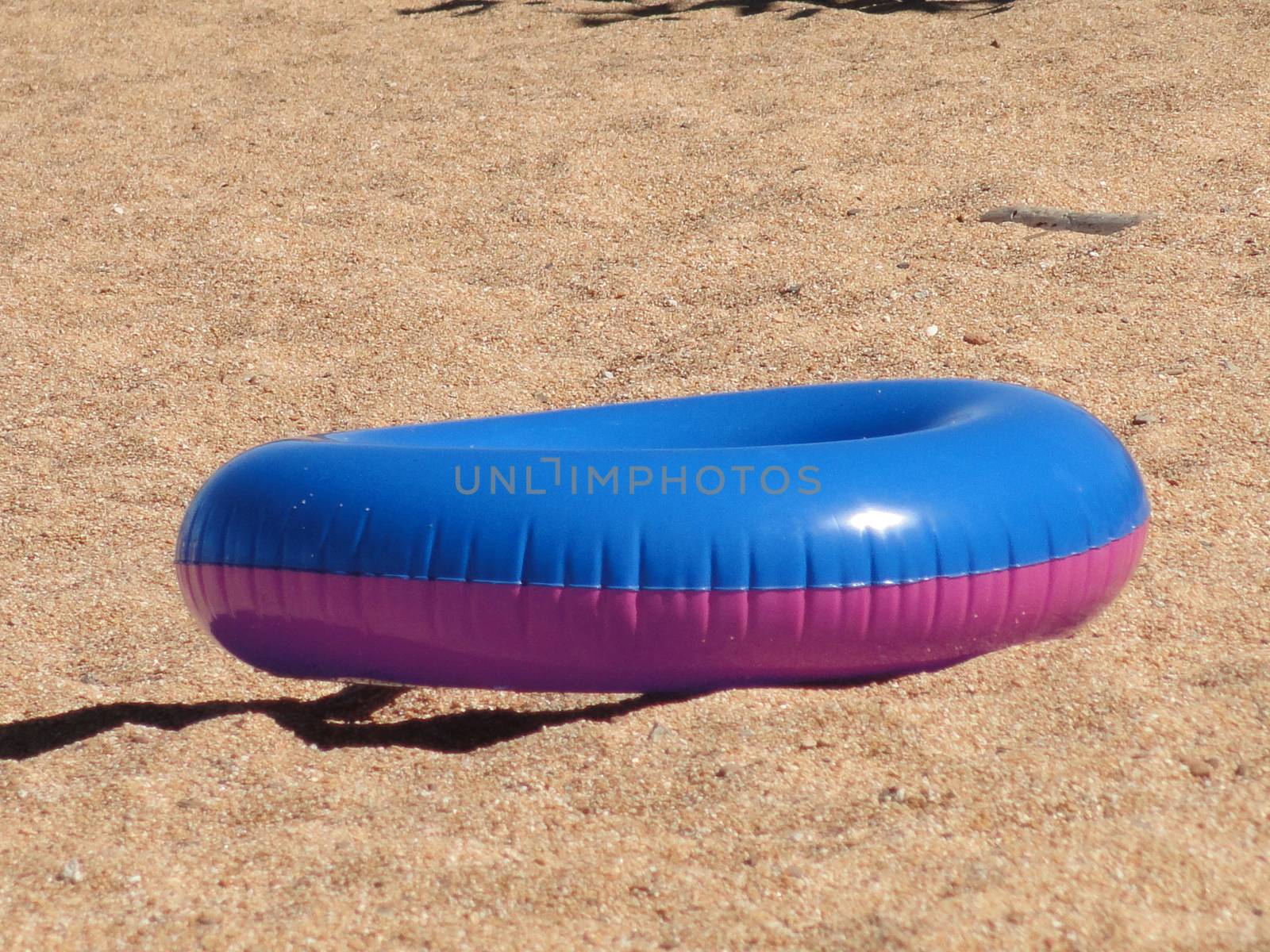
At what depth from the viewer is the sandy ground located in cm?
244

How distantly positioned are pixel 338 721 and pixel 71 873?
2.62ft

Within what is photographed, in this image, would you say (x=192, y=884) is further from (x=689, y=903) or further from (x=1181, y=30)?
(x=1181, y=30)

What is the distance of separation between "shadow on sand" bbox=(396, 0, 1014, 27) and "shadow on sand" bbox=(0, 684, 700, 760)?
6.30 metres

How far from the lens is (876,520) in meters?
2.84

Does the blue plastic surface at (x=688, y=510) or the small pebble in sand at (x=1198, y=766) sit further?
the blue plastic surface at (x=688, y=510)

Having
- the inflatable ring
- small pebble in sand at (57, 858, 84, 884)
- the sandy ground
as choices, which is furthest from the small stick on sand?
small pebble in sand at (57, 858, 84, 884)

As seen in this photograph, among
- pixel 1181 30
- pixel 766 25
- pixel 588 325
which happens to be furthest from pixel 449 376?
pixel 1181 30

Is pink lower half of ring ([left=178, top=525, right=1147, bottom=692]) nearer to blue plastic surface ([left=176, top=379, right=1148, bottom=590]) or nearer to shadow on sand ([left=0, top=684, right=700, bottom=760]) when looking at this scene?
blue plastic surface ([left=176, top=379, right=1148, bottom=590])

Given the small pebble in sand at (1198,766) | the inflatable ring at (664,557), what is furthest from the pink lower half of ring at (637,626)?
the small pebble in sand at (1198,766)

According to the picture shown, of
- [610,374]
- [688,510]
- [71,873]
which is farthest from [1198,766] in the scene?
[610,374]

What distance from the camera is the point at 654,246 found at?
6098mm

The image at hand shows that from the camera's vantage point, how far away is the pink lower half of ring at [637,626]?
2826 millimetres

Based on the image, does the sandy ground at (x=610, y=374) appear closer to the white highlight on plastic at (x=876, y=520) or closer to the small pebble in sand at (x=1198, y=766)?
the small pebble in sand at (x=1198, y=766)

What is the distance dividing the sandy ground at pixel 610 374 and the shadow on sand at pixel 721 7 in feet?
0.20
